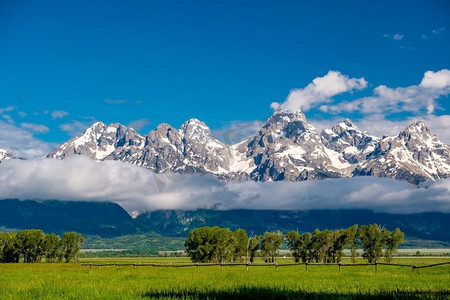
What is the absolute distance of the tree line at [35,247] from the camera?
166500 millimetres

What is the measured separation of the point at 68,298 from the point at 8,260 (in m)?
170

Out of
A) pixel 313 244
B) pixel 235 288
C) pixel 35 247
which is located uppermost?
pixel 235 288

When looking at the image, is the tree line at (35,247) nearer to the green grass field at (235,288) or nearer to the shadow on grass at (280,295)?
the green grass field at (235,288)

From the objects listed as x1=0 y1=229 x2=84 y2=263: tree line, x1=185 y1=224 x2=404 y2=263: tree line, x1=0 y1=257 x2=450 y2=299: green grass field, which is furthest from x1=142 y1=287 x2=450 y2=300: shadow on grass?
x1=0 y1=229 x2=84 y2=263: tree line

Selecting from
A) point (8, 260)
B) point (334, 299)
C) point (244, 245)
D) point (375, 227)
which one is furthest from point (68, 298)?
point (8, 260)

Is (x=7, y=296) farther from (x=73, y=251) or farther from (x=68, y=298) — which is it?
(x=73, y=251)

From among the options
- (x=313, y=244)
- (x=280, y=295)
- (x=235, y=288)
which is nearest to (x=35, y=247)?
(x=313, y=244)

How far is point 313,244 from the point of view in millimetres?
164125

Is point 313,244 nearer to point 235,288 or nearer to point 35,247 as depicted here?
point 35,247

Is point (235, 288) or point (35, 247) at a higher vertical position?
point (235, 288)

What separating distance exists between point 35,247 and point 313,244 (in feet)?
354

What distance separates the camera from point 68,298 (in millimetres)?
19281

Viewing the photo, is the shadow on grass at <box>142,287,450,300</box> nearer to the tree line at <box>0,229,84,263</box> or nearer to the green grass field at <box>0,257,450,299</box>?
the green grass field at <box>0,257,450,299</box>

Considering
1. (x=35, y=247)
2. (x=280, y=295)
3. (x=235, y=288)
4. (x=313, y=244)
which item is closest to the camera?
(x=280, y=295)
